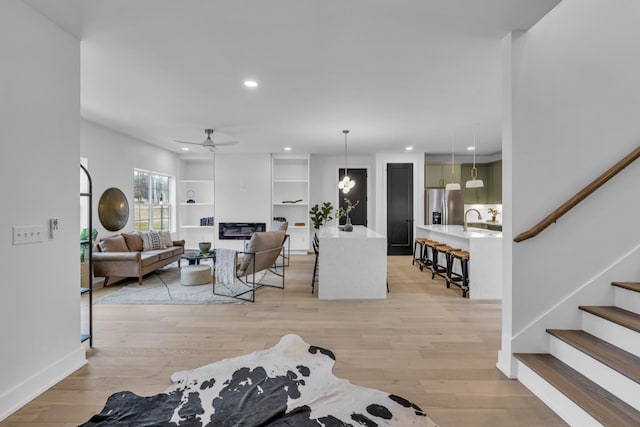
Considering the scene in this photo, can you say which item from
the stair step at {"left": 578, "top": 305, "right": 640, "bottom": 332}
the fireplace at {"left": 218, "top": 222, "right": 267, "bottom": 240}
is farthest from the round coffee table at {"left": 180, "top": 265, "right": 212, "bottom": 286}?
the stair step at {"left": 578, "top": 305, "right": 640, "bottom": 332}

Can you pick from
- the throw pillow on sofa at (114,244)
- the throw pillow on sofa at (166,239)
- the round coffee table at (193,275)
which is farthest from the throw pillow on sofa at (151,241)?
the round coffee table at (193,275)

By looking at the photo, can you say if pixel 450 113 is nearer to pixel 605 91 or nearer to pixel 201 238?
pixel 605 91

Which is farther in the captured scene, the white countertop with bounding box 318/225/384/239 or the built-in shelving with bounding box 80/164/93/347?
the white countertop with bounding box 318/225/384/239

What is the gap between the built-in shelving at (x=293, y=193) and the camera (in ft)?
26.7

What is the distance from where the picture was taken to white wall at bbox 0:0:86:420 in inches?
73.1

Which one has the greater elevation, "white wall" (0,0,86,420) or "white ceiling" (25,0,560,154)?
"white ceiling" (25,0,560,154)

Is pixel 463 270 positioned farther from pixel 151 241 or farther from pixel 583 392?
pixel 151 241

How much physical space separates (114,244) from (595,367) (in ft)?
20.1

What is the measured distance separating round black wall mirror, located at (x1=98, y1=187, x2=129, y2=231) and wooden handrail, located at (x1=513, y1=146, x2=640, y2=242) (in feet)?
20.1

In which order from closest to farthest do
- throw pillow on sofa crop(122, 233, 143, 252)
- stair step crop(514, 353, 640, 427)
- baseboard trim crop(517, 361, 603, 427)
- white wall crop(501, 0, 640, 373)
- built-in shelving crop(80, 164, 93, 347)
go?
stair step crop(514, 353, 640, 427) < baseboard trim crop(517, 361, 603, 427) < white wall crop(501, 0, 640, 373) < built-in shelving crop(80, 164, 93, 347) < throw pillow on sofa crop(122, 233, 143, 252)

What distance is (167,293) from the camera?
14.3 feet

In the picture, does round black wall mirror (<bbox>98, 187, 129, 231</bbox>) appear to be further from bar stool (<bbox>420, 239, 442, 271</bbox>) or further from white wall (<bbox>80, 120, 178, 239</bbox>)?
bar stool (<bbox>420, 239, 442, 271</bbox>)

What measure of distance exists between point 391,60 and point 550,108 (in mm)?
1387

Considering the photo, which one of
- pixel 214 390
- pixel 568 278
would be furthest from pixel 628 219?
pixel 214 390
